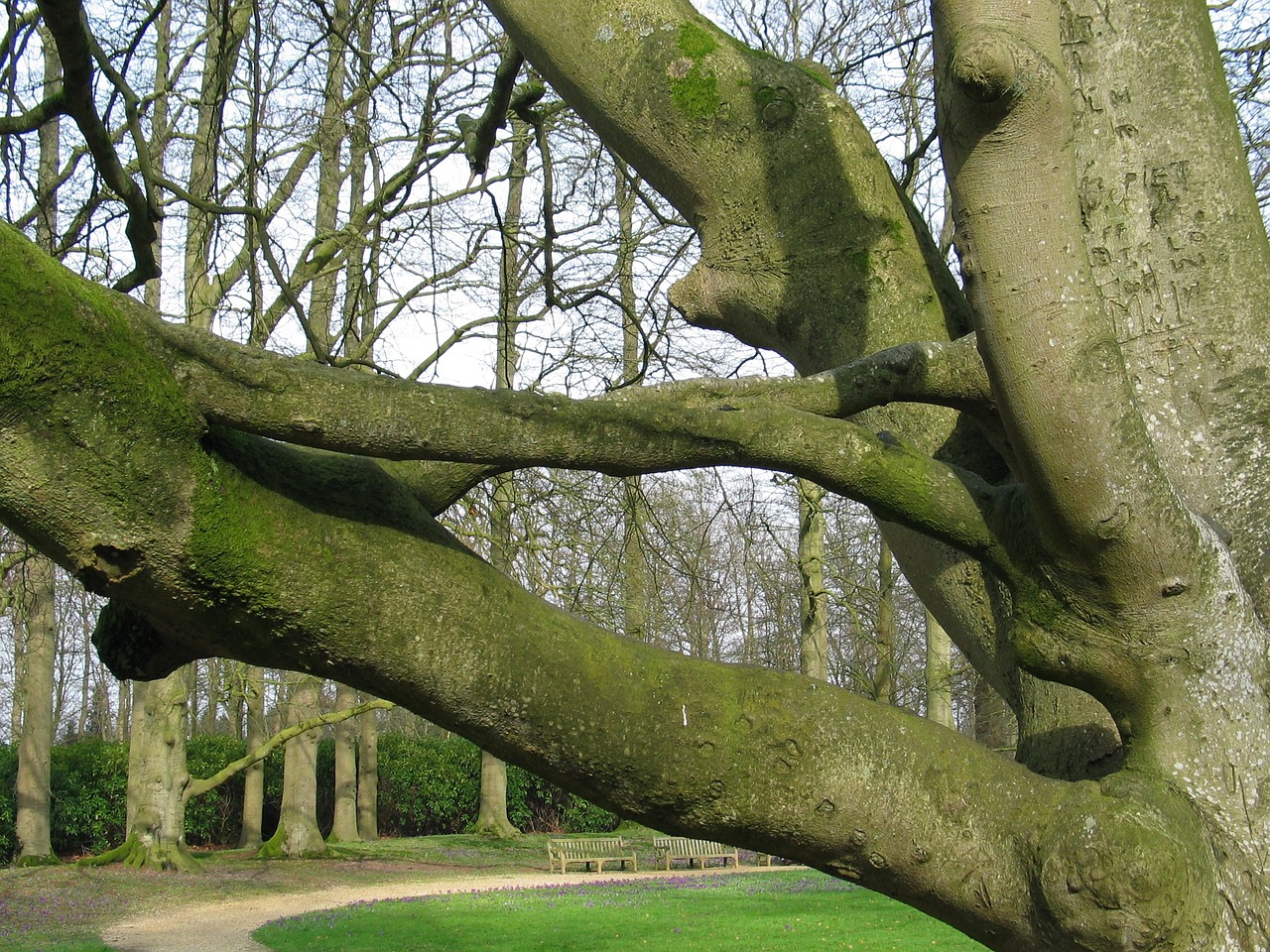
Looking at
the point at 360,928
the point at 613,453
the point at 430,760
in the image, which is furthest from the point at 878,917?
the point at 430,760

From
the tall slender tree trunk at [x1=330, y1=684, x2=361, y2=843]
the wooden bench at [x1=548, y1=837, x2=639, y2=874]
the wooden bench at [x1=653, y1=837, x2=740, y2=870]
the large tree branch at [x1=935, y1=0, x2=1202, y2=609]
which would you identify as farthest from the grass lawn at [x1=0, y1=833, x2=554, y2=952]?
the large tree branch at [x1=935, y1=0, x2=1202, y2=609]

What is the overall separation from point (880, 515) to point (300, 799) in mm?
17691

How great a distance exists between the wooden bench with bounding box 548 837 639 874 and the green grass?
3.63 m

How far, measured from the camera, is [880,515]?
2.36 meters

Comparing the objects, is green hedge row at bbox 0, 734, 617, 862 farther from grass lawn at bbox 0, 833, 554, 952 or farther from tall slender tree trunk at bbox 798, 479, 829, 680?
tall slender tree trunk at bbox 798, 479, 829, 680

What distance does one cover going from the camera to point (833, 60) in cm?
832

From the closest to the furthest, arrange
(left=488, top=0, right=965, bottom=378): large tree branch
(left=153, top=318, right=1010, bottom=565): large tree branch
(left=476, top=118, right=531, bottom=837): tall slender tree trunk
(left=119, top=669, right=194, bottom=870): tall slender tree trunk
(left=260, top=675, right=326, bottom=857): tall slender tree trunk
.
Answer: (left=153, top=318, right=1010, bottom=565): large tree branch → (left=488, top=0, right=965, bottom=378): large tree branch → (left=476, top=118, right=531, bottom=837): tall slender tree trunk → (left=119, top=669, right=194, bottom=870): tall slender tree trunk → (left=260, top=675, right=326, bottom=857): tall slender tree trunk

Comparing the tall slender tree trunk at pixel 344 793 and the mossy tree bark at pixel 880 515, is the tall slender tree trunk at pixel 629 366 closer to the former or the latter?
the mossy tree bark at pixel 880 515

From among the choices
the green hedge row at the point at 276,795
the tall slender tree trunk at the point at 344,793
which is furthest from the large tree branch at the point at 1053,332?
the tall slender tree trunk at the point at 344,793

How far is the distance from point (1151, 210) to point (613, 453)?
5.17ft

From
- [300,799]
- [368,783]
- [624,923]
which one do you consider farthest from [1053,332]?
[368,783]

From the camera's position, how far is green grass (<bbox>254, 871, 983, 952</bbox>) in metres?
9.57

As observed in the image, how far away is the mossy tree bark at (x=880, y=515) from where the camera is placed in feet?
5.86

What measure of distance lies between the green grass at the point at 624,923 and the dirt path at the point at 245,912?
446mm
